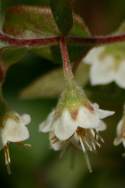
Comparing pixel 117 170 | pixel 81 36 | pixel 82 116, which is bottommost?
pixel 117 170

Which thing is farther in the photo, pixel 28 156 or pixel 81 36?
pixel 28 156

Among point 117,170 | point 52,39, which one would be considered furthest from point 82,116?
point 117,170

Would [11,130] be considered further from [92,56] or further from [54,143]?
[92,56]

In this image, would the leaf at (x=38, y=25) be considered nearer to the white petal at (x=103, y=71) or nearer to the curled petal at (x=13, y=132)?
the white petal at (x=103, y=71)

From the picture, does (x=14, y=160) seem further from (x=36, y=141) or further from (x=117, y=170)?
(x=117, y=170)

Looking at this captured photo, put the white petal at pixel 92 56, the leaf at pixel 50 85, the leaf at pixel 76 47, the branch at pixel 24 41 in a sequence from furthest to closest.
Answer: the leaf at pixel 50 85 < the white petal at pixel 92 56 < the leaf at pixel 76 47 < the branch at pixel 24 41

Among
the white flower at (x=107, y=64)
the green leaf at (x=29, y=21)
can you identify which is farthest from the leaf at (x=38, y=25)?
the white flower at (x=107, y=64)

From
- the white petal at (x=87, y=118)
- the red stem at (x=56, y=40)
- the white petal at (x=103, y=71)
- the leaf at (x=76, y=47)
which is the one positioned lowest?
the white petal at (x=103, y=71)
